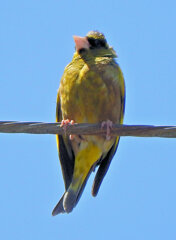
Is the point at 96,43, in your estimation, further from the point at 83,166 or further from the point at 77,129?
the point at 77,129

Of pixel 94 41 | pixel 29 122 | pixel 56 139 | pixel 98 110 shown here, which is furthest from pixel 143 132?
pixel 94 41

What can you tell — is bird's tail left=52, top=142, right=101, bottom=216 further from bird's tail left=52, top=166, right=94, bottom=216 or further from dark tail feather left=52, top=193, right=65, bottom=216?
dark tail feather left=52, top=193, right=65, bottom=216

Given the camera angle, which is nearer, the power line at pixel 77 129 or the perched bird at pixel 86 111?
the power line at pixel 77 129

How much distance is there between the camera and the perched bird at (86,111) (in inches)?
220

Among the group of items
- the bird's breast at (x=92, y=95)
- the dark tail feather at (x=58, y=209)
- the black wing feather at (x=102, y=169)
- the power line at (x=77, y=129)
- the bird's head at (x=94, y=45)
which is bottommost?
the dark tail feather at (x=58, y=209)

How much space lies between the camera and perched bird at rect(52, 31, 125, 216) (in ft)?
18.3

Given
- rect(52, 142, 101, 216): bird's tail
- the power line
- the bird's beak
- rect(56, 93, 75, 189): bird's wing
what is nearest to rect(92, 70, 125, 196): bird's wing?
rect(52, 142, 101, 216): bird's tail

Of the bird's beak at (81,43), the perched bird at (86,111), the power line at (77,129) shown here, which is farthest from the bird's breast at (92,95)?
the power line at (77,129)

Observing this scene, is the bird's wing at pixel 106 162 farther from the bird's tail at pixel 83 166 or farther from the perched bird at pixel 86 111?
the bird's tail at pixel 83 166

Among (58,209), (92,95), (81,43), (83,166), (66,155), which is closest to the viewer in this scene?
(58,209)

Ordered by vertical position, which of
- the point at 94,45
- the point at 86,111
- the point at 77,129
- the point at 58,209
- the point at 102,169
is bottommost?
the point at 58,209

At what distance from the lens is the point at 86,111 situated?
5.61m

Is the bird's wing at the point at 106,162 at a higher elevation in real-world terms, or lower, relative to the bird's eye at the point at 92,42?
lower

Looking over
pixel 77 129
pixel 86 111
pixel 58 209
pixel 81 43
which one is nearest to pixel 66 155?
pixel 86 111
